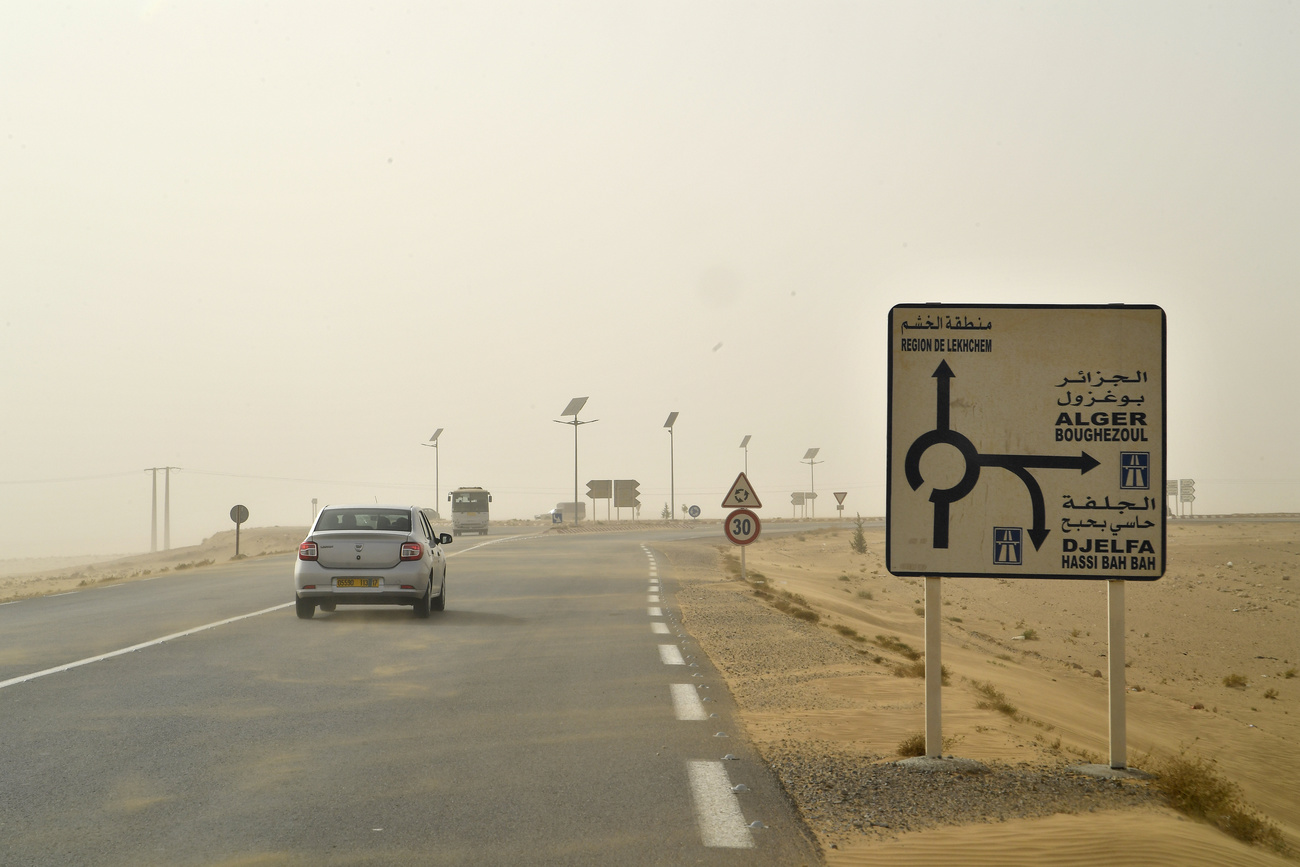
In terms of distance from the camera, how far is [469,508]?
64.8 m

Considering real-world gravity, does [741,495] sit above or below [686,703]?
above

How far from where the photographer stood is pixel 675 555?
1506 inches

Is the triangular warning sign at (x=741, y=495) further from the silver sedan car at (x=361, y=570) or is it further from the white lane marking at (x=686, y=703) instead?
the white lane marking at (x=686, y=703)

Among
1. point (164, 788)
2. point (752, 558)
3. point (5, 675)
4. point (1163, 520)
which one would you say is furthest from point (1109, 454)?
point (752, 558)

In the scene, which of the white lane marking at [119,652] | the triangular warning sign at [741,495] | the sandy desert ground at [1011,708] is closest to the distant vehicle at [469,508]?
the sandy desert ground at [1011,708]

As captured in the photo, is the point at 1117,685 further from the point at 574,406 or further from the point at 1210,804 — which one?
the point at 574,406

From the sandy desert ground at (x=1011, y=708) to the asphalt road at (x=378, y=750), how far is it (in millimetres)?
552

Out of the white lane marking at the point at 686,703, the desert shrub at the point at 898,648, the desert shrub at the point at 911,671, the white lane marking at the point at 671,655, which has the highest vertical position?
the white lane marking at the point at 686,703

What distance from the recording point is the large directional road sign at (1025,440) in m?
6.87

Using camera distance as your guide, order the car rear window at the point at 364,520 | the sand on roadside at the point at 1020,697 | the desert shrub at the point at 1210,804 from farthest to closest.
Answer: the car rear window at the point at 364,520 → the desert shrub at the point at 1210,804 → the sand on roadside at the point at 1020,697

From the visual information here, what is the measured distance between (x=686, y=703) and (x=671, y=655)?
3.08 metres

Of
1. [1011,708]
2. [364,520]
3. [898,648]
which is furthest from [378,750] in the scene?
[898,648]

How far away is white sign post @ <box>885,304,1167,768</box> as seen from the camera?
6867mm

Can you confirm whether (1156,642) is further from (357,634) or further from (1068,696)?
(357,634)
